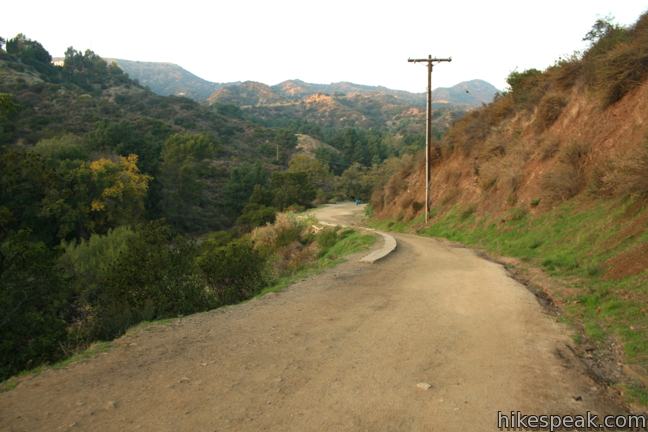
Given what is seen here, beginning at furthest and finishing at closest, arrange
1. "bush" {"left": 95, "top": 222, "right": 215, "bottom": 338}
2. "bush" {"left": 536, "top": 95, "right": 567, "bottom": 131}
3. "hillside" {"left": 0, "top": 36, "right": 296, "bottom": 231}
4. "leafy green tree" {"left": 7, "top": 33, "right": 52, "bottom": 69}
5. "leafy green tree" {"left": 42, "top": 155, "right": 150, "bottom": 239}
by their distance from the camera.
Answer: "leafy green tree" {"left": 7, "top": 33, "right": 52, "bottom": 69} → "hillside" {"left": 0, "top": 36, "right": 296, "bottom": 231} → "leafy green tree" {"left": 42, "top": 155, "right": 150, "bottom": 239} → "bush" {"left": 536, "top": 95, "right": 567, "bottom": 131} → "bush" {"left": 95, "top": 222, "right": 215, "bottom": 338}

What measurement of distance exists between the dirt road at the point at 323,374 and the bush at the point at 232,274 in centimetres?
281

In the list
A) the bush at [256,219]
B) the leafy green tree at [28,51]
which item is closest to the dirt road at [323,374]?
the bush at [256,219]

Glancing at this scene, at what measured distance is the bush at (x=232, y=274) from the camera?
465 inches

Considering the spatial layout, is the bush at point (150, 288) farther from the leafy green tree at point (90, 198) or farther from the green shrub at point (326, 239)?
the leafy green tree at point (90, 198)

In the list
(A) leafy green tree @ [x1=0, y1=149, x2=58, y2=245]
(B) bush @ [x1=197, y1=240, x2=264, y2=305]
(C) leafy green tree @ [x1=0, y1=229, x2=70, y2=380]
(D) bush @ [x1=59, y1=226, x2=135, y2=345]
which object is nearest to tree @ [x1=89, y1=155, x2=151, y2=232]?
(A) leafy green tree @ [x1=0, y1=149, x2=58, y2=245]

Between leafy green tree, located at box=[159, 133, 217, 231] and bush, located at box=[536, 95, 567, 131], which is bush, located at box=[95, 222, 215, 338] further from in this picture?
leafy green tree, located at box=[159, 133, 217, 231]

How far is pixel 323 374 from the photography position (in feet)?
17.9

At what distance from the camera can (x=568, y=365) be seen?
5879 millimetres

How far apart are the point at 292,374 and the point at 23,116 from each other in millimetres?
72285

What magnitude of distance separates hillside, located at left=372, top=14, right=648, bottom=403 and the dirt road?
3.26 feet

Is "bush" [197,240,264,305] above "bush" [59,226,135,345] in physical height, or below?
above

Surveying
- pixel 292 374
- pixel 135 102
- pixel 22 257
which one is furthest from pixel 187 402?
pixel 135 102

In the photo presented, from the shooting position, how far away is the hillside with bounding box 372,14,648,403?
8.16 m

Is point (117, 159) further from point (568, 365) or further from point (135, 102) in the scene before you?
point (135, 102)
